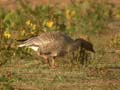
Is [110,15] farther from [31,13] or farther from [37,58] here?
[37,58]

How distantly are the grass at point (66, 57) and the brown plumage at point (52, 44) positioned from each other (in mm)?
203

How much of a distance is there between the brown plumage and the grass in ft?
0.67

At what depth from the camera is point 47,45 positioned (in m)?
10.8

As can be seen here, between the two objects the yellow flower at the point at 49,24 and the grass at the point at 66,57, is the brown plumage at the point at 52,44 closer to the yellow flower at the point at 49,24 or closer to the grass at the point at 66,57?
the grass at the point at 66,57

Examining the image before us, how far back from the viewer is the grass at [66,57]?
31.0 ft

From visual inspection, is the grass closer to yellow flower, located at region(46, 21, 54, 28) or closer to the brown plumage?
yellow flower, located at region(46, 21, 54, 28)

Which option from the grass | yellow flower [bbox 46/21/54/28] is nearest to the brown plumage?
the grass

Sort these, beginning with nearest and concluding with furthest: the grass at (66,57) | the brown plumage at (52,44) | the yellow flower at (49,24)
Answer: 1. the grass at (66,57)
2. the brown plumage at (52,44)
3. the yellow flower at (49,24)

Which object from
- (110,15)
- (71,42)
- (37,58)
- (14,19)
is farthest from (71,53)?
(110,15)

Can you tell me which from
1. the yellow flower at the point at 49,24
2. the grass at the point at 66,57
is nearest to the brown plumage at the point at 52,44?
the grass at the point at 66,57

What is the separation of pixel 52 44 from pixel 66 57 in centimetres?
38

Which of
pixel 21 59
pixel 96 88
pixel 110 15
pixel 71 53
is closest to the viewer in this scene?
pixel 96 88

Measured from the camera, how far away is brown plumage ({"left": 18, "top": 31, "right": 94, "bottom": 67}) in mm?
10680

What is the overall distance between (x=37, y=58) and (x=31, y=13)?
240cm
